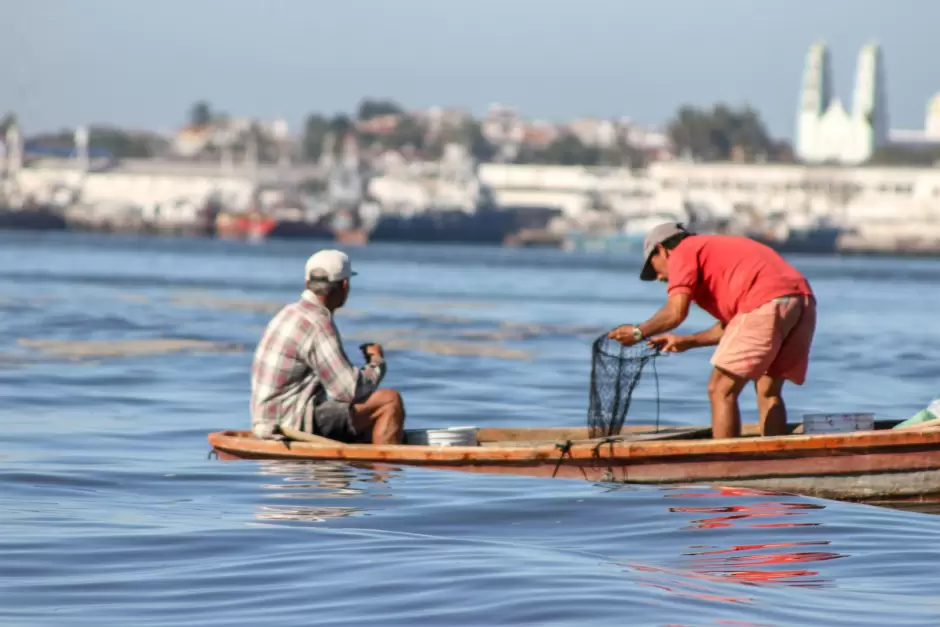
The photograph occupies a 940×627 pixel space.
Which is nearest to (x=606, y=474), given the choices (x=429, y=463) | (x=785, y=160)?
(x=429, y=463)

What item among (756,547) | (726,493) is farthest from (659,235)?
(756,547)

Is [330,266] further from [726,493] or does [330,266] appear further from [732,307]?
[726,493]

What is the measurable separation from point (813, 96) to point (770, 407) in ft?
543

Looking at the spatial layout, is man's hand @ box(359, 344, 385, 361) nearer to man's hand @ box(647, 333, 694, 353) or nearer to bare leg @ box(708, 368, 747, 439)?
man's hand @ box(647, 333, 694, 353)

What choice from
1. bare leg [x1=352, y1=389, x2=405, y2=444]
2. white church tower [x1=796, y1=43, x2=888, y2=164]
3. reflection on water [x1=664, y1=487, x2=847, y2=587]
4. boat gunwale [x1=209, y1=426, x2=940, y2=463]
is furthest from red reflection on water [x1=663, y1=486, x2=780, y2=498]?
white church tower [x1=796, y1=43, x2=888, y2=164]

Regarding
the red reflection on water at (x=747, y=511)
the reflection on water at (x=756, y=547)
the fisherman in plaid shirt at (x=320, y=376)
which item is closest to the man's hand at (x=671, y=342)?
the reflection on water at (x=756, y=547)

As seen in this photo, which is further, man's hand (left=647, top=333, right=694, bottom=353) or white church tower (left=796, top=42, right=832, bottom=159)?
white church tower (left=796, top=42, right=832, bottom=159)

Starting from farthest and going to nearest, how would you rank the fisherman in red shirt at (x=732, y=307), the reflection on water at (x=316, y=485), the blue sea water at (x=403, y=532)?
the fisherman in red shirt at (x=732, y=307) < the reflection on water at (x=316, y=485) < the blue sea water at (x=403, y=532)

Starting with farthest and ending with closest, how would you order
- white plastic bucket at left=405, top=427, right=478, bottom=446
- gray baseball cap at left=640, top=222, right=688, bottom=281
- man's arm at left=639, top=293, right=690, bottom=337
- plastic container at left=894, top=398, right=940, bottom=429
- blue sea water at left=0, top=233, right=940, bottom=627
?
white plastic bucket at left=405, top=427, right=478, bottom=446, plastic container at left=894, top=398, right=940, bottom=429, gray baseball cap at left=640, top=222, right=688, bottom=281, man's arm at left=639, top=293, right=690, bottom=337, blue sea water at left=0, top=233, right=940, bottom=627

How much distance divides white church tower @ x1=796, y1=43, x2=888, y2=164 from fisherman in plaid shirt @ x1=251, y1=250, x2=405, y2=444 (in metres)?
149

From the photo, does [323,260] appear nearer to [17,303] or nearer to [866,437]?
[866,437]

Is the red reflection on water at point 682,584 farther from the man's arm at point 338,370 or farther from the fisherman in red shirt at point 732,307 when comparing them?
the man's arm at point 338,370

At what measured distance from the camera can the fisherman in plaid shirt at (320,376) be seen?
29.4 ft

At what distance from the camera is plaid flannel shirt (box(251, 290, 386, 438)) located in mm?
8977
